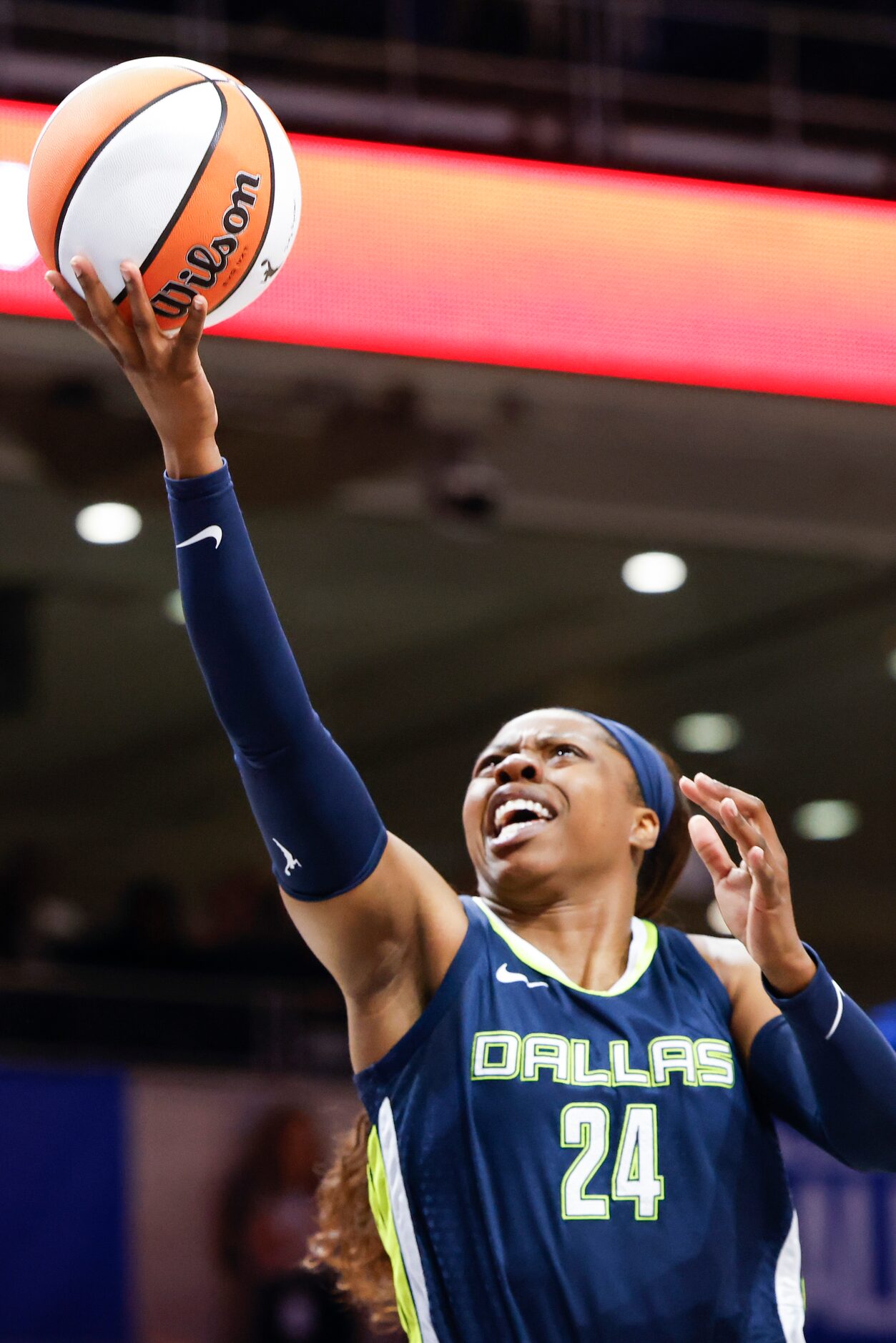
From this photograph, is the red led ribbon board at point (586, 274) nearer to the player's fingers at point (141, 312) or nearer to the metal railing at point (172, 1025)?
the metal railing at point (172, 1025)

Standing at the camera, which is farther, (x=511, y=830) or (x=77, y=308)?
(x=511, y=830)

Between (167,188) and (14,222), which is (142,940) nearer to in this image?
(14,222)

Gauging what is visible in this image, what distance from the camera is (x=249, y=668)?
185 cm

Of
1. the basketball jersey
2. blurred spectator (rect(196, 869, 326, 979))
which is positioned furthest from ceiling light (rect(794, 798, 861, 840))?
the basketball jersey

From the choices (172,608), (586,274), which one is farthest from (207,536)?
(172,608)

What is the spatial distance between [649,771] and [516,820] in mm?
221

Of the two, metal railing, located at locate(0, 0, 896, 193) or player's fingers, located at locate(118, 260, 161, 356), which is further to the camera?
metal railing, located at locate(0, 0, 896, 193)

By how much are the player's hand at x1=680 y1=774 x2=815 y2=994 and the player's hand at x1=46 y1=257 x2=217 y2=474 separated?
67 centimetres

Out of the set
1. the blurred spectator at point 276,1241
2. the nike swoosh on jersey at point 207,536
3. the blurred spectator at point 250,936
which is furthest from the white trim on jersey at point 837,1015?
the blurred spectator at point 250,936

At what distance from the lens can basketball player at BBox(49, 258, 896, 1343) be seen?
187 centimetres

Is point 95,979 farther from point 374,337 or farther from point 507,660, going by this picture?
point 507,660

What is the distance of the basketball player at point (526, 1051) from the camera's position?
1874 millimetres

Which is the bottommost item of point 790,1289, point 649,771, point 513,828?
point 790,1289

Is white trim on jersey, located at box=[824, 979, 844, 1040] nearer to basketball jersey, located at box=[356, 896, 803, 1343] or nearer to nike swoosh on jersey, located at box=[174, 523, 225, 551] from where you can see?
basketball jersey, located at box=[356, 896, 803, 1343]
